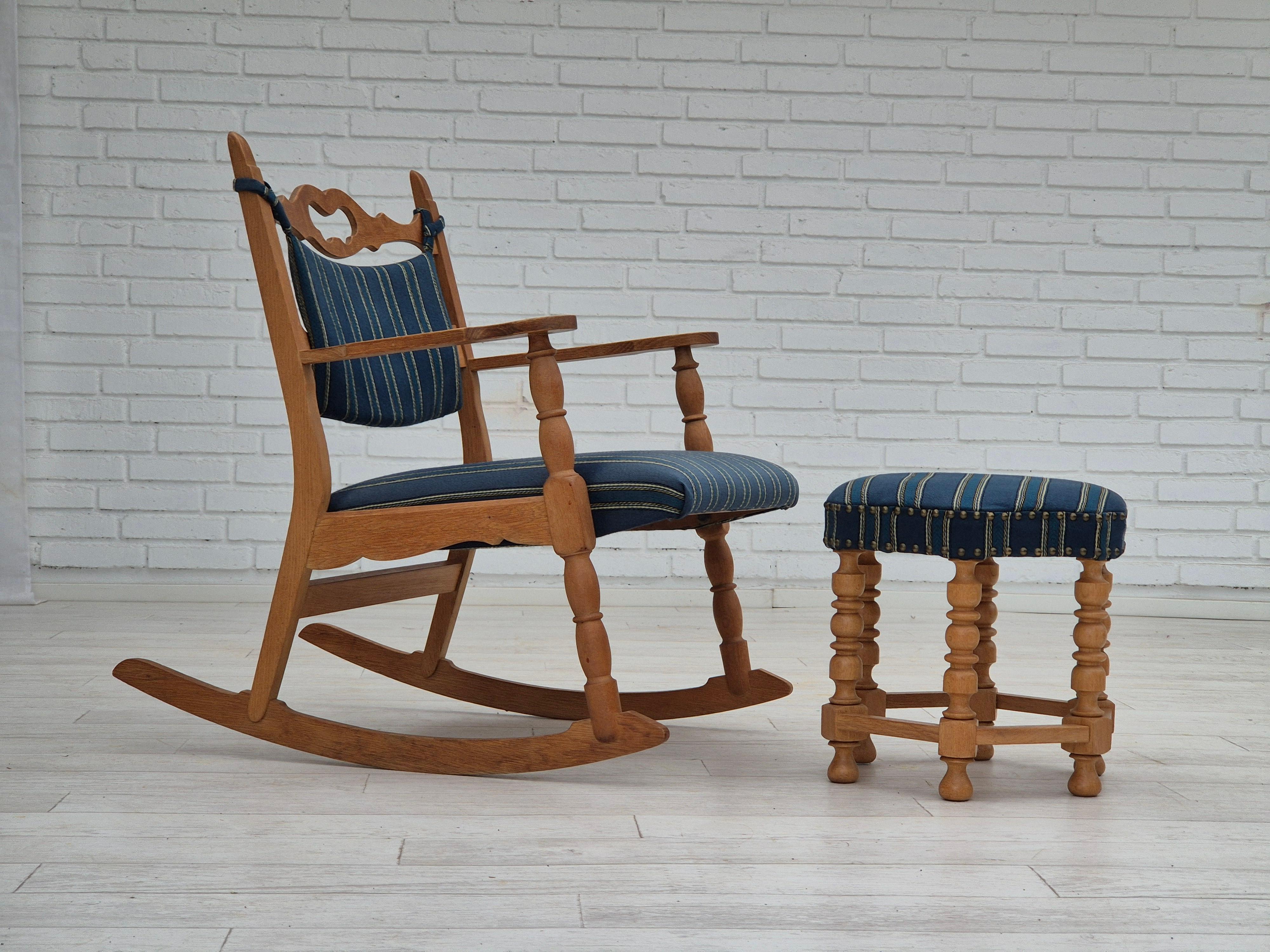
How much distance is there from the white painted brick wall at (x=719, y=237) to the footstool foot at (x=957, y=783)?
1.84 metres

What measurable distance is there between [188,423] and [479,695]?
168 centimetres

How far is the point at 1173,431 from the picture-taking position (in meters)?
3.49

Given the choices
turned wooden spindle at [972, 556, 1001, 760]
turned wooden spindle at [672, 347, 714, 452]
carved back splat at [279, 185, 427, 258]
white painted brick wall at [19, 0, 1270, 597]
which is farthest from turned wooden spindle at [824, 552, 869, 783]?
white painted brick wall at [19, 0, 1270, 597]

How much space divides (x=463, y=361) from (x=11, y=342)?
1785mm

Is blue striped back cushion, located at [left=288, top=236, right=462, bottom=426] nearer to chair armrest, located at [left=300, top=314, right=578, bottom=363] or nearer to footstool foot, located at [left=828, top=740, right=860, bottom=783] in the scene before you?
chair armrest, located at [left=300, top=314, right=578, bottom=363]

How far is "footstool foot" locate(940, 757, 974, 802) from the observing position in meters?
1.63

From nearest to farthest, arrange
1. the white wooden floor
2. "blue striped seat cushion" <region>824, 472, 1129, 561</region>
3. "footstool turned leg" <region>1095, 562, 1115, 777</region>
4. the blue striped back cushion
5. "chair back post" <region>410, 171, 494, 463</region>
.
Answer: the white wooden floor
"blue striped seat cushion" <region>824, 472, 1129, 561</region>
"footstool turned leg" <region>1095, 562, 1115, 777</region>
the blue striped back cushion
"chair back post" <region>410, 171, 494, 463</region>

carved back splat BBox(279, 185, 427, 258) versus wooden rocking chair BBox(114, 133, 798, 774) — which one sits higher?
carved back splat BBox(279, 185, 427, 258)

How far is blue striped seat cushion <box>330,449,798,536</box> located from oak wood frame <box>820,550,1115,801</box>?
0.64 feet

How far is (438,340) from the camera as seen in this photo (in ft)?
5.56

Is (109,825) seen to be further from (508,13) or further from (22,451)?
(508,13)

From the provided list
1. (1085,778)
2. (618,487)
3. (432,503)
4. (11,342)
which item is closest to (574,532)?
(618,487)

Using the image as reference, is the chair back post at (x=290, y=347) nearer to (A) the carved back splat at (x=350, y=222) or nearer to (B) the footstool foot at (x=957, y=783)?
(A) the carved back splat at (x=350, y=222)

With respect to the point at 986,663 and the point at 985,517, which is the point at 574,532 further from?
the point at 986,663
